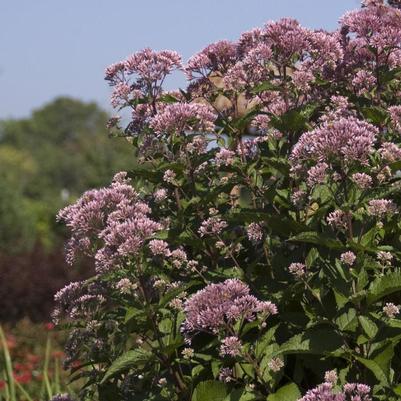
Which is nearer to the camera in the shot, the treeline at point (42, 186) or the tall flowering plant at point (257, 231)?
the tall flowering plant at point (257, 231)

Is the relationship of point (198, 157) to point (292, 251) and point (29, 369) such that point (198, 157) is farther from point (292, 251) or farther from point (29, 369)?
point (29, 369)

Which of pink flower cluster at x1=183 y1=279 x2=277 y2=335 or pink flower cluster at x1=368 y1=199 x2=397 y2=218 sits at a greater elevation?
pink flower cluster at x1=368 y1=199 x2=397 y2=218

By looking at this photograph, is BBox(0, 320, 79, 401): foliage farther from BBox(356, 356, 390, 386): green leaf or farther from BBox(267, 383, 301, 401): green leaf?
BBox(356, 356, 390, 386): green leaf

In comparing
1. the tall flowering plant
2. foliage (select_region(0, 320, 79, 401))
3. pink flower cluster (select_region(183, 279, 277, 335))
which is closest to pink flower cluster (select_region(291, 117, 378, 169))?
the tall flowering plant

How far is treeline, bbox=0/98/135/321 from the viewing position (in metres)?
21.0

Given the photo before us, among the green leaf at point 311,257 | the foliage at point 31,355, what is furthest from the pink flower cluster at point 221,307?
the foliage at point 31,355

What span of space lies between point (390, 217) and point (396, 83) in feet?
A: 3.53

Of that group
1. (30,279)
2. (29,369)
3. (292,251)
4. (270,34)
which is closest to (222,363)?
(292,251)

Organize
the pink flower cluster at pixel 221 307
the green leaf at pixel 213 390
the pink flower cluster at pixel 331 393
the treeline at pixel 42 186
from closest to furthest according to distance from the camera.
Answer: the pink flower cluster at pixel 331 393, the pink flower cluster at pixel 221 307, the green leaf at pixel 213 390, the treeline at pixel 42 186

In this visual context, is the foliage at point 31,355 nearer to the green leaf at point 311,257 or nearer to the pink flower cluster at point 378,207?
the green leaf at point 311,257

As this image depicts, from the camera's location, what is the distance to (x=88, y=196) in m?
5.20

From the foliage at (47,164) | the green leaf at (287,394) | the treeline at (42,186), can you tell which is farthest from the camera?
the foliage at (47,164)

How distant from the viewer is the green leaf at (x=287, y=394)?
4387 mm

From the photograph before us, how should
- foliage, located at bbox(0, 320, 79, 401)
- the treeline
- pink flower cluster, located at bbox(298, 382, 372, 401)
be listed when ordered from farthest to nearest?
the treeline
foliage, located at bbox(0, 320, 79, 401)
pink flower cluster, located at bbox(298, 382, 372, 401)
